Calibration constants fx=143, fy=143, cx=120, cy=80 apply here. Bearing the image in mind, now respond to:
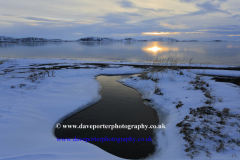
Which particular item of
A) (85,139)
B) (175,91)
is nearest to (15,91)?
(85,139)

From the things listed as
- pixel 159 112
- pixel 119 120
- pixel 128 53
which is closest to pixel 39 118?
pixel 119 120

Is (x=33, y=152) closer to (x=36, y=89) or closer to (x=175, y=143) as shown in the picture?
(x=175, y=143)

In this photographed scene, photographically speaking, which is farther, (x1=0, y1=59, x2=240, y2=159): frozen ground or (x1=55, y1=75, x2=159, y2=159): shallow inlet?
(x1=55, y1=75, x2=159, y2=159): shallow inlet

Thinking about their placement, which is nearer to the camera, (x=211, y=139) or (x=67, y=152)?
(x=67, y=152)

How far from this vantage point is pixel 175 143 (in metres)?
5.12

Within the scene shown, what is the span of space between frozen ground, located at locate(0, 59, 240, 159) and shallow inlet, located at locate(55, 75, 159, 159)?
46cm

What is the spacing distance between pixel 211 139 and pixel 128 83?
8.87 meters

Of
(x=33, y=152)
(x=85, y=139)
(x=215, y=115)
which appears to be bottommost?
(x=85, y=139)

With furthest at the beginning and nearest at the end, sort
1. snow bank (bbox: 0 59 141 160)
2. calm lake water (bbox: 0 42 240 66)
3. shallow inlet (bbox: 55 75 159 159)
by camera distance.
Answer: calm lake water (bbox: 0 42 240 66) < shallow inlet (bbox: 55 75 159 159) < snow bank (bbox: 0 59 141 160)

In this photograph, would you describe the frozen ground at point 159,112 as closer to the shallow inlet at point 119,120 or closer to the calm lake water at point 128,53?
the shallow inlet at point 119,120

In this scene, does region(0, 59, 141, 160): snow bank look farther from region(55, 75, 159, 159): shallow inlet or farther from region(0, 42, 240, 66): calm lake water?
region(0, 42, 240, 66): calm lake water

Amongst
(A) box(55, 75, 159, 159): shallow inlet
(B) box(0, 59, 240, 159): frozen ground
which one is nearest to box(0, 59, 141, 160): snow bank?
(B) box(0, 59, 240, 159): frozen ground

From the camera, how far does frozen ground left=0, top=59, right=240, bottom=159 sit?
14.4 feet

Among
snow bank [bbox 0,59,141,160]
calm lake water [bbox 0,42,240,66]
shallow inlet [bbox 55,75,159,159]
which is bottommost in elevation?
shallow inlet [bbox 55,75,159,159]
